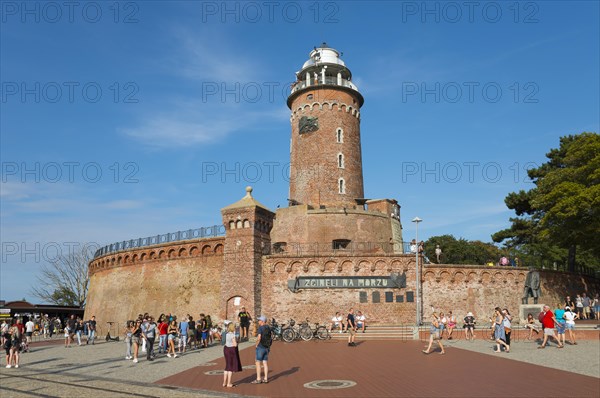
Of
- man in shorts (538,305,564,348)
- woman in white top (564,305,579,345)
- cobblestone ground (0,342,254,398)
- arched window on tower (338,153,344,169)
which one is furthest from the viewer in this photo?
arched window on tower (338,153,344,169)

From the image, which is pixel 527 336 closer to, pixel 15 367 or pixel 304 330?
pixel 304 330

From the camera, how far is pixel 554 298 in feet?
111

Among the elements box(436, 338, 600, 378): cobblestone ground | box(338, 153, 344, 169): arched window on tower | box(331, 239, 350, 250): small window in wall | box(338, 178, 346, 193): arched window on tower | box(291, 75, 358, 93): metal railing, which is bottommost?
box(436, 338, 600, 378): cobblestone ground

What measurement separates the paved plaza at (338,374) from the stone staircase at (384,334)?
425 cm

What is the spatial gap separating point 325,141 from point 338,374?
92.6 feet

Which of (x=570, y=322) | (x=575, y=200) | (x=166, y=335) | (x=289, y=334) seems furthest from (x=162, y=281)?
(x=575, y=200)

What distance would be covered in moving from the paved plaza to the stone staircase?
425cm

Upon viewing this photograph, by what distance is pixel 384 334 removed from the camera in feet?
84.8

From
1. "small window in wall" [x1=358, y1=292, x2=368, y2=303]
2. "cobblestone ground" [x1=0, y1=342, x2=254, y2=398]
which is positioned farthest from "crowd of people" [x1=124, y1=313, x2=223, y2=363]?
"small window in wall" [x1=358, y1=292, x2=368, y2=303]

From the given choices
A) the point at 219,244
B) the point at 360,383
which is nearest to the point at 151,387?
the point at 360,383

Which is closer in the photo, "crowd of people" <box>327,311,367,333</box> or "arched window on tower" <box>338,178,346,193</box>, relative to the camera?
"crowd of people" <box>327,311,367,333</box>

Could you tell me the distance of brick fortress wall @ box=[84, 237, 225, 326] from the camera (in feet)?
99.1

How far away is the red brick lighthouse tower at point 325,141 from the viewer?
39.6 m

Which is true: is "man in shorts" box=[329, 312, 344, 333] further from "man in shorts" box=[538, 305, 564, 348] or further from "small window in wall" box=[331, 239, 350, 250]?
"man in shorts" box=[538, 305, 564, 348]
